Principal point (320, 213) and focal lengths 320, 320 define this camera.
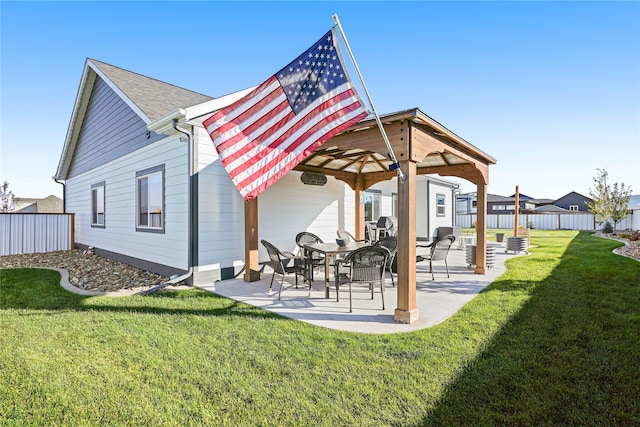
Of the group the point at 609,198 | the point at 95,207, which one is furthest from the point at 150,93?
the point at 609,198

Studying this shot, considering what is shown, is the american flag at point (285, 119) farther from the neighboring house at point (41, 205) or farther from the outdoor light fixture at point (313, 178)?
the neighboring house at point (41, 205)

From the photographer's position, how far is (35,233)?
12719 mm

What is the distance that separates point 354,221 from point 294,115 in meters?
7.41

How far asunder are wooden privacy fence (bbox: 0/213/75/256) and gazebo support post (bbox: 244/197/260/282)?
11.0 meters

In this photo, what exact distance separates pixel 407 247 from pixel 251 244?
12.4 feet

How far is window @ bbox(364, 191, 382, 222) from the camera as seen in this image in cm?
1277

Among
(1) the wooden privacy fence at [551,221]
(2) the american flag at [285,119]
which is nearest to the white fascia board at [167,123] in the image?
(2) the american flag at [285,119]

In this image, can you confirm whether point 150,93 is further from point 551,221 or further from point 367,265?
point 551,221

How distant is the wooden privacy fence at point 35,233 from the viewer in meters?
12.3

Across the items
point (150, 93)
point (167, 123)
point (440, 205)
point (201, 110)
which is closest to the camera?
point (201, 110)

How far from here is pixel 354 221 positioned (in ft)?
36.1

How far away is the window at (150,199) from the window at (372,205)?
7477mm

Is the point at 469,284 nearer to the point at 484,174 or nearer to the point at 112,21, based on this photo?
the point at 484,174

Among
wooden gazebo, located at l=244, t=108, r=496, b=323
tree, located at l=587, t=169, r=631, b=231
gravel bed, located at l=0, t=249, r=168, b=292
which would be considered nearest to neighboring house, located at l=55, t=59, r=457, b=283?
gravel bed, located at l=0, t=249, r=168, b=292
